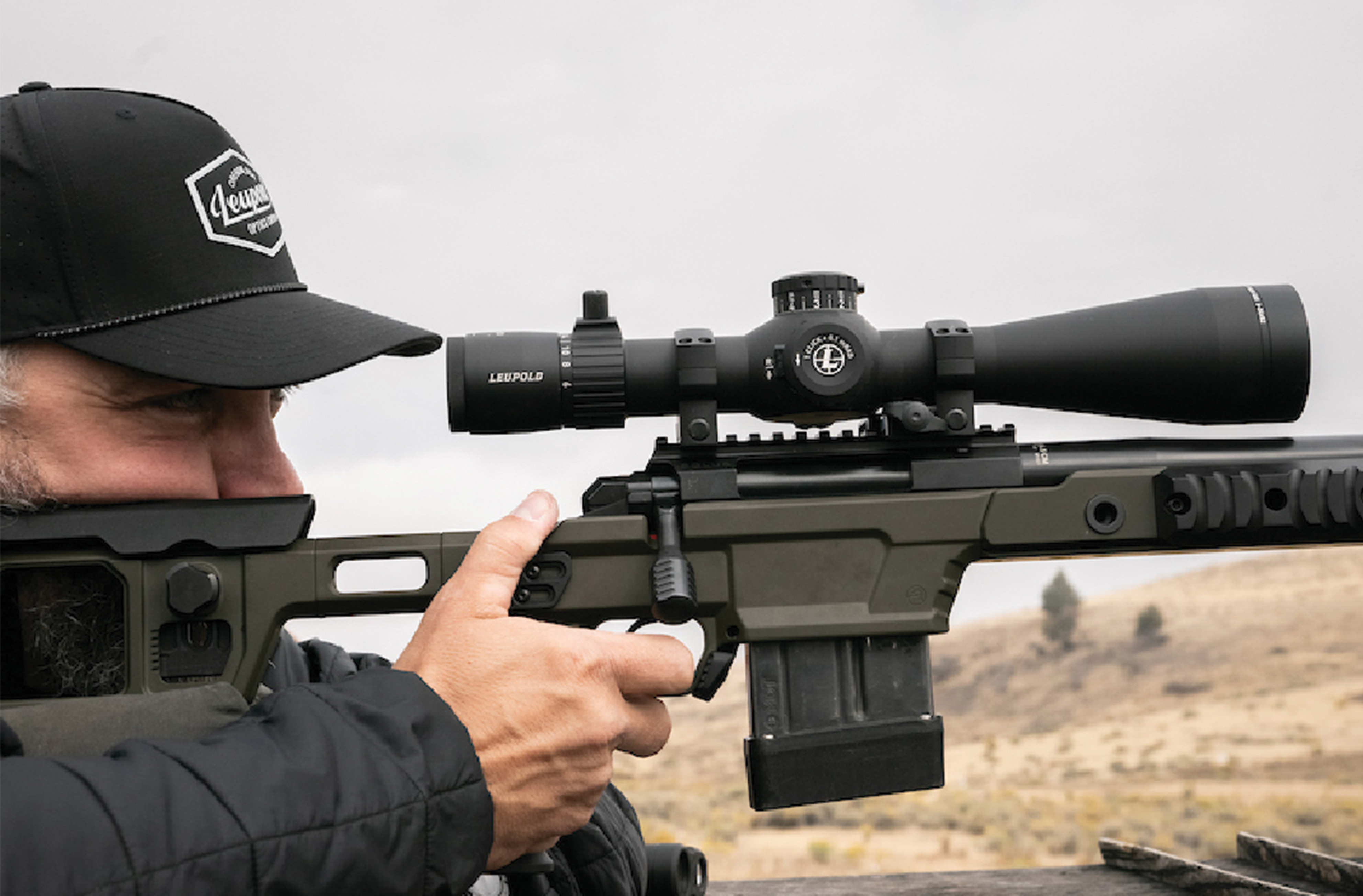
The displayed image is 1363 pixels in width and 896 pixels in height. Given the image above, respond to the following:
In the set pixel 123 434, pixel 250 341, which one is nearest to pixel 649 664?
pixel 250 341

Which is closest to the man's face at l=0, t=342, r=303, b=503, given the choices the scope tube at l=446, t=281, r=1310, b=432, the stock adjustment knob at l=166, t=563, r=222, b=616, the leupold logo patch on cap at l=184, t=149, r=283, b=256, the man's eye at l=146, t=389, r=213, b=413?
the man's eye at l=146, t=389, r=213, b=413

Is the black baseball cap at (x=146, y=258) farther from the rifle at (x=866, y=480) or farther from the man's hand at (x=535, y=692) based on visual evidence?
the man's hand at (x=535, y=692)

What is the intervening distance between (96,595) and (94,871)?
0.98 m

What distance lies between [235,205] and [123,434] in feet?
1.75

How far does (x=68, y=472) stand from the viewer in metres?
2.29

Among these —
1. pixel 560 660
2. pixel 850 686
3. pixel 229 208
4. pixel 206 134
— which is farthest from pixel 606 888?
pixel 206 134

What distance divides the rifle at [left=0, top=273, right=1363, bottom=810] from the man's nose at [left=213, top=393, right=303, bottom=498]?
17 centimetres

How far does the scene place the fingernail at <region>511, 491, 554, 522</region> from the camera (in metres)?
2.37

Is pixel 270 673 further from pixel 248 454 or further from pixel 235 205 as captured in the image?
pixel 235 205

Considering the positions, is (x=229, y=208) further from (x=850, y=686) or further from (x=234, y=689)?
(x=850, y=686)

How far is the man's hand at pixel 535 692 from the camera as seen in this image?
1936 mm

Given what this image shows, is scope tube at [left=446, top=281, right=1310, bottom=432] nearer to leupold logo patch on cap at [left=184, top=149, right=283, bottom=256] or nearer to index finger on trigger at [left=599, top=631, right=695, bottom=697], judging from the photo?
leupold logo patch on cap at [left=184, top=149, right=283, bottom=256]

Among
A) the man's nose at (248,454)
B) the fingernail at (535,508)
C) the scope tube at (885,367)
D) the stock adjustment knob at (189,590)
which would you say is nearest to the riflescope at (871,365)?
the scope tube at (885,367)

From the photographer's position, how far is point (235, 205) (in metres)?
2.46
